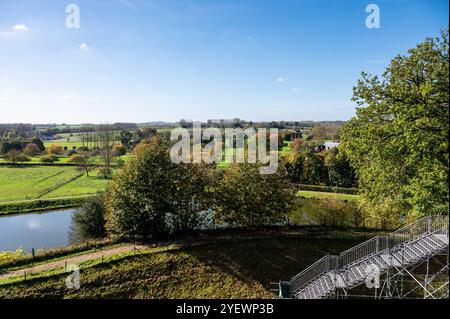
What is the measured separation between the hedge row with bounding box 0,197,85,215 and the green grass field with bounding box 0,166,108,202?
2.18 meters

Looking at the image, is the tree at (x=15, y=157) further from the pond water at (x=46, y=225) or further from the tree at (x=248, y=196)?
the tree at (x=248, y=196)

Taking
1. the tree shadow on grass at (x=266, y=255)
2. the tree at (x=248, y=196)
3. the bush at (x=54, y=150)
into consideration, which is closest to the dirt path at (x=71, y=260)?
the tree shadow on grass at (x=266, y=255)

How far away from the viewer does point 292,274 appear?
14.7 m

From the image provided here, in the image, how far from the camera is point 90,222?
64.7 ft

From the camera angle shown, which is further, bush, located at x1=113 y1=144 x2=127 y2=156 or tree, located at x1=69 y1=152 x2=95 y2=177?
bush, located at x1=113 y1=144 x2=127 y2=156

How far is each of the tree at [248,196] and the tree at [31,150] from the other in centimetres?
5298

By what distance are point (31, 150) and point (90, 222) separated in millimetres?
48590

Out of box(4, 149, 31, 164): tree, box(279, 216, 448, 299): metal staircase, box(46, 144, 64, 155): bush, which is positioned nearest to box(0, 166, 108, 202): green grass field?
box(4, 149, 31, 164): tree

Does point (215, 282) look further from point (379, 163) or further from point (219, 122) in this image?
point (219, 122)

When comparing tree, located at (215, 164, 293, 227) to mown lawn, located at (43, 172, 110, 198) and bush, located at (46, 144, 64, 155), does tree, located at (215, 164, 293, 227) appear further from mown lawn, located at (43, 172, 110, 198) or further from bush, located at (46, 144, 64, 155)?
bush, located at (46, 144, 64, 155)

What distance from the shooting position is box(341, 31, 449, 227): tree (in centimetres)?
984

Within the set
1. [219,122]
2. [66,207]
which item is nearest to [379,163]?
[66,207]

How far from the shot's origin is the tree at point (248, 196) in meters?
18.7

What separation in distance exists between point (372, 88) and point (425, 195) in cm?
468
